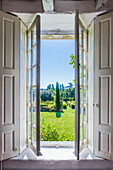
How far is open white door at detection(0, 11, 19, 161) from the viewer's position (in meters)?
1.46

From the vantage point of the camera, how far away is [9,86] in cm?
149

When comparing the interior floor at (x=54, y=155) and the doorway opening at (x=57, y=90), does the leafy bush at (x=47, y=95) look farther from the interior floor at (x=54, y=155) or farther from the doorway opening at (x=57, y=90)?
the interior floor at (x=54, y=155)

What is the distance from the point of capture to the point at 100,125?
1.49 metres

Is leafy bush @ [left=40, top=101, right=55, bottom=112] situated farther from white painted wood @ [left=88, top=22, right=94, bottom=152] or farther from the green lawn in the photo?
white painted wood @ [left=88, top=22, right=94, bottom=152]

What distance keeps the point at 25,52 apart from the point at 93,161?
54.7 inches

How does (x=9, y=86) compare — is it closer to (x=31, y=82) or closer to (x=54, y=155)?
(x=31, y=82)

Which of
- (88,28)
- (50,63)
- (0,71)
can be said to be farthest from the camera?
(50,63)

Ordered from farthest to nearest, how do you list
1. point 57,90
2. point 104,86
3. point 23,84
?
point 57,90 < point 23,84 < point 104,86

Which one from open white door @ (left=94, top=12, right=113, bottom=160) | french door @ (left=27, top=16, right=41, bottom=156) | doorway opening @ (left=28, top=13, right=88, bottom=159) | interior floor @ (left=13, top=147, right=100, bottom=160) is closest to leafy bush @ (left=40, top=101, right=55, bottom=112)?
doorway opening @ (left=28, top=13, right=88, bottom=159)

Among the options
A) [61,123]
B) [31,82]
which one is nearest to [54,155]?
[61,123]

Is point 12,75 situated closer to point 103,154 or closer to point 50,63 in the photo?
point 50,63

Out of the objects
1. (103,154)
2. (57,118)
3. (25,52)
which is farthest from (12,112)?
(103,154)

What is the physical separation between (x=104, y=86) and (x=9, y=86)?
3.23ft

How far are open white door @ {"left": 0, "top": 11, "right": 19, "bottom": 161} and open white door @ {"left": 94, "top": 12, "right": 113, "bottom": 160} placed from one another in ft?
2.75
